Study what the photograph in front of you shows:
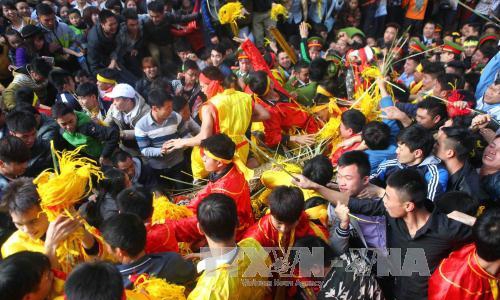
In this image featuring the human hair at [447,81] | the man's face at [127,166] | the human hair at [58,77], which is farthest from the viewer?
the human hair at [58,77]

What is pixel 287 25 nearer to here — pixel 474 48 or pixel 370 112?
pixel 474 48

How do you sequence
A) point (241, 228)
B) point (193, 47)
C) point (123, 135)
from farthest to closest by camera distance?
point (193, 47)
point (123, 135)
point (241, 228)

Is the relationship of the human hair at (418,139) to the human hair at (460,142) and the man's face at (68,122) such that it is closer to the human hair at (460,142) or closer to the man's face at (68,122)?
the human hair at (460,142)

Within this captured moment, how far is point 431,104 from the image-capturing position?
14.0ft

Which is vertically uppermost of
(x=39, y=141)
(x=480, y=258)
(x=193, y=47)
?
(x=480, y=258)

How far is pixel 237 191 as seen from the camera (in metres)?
3.32

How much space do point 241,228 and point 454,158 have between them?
1847 mm

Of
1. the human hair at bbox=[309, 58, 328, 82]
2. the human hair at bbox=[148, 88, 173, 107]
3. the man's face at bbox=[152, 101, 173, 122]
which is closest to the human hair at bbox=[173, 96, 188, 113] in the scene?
the man's face at bbox=[152, 101, 173, 122]

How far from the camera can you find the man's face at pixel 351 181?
3.21 metres

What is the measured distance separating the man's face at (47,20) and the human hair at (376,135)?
510 cm

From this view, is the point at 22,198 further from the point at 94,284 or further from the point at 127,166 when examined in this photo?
the point at 127,166

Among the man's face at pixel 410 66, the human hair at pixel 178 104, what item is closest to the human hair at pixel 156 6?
the human hair at pixel 178 104

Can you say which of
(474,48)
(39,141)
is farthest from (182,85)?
(474,48)

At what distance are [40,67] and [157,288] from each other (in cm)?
419
